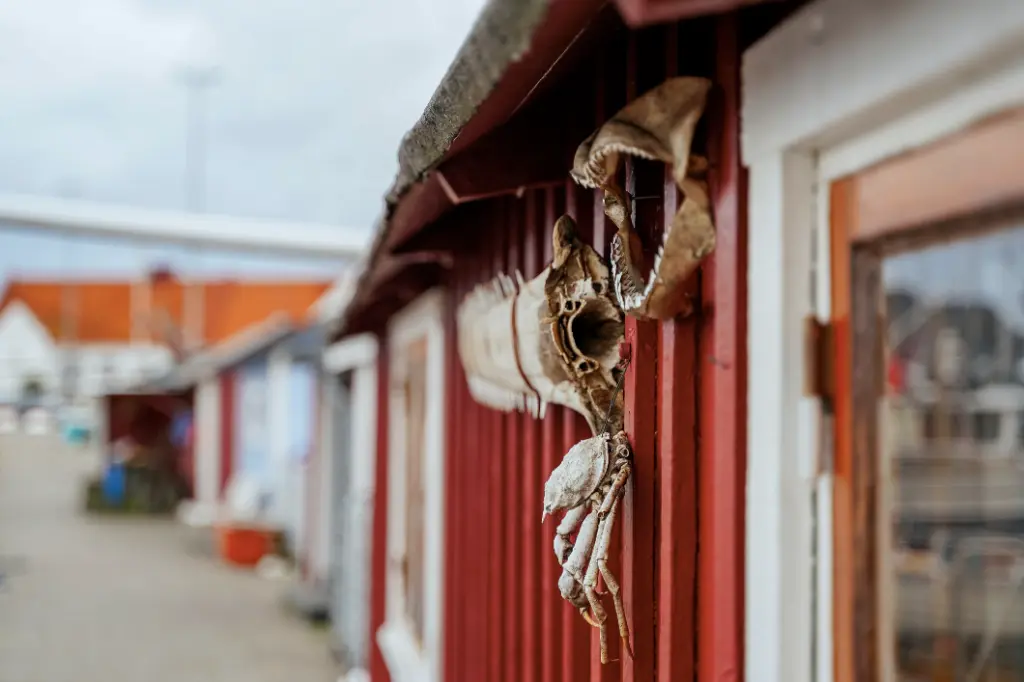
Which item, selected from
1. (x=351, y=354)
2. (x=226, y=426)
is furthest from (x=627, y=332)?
(x=226, y=426)

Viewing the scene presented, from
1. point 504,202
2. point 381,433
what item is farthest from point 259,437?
point 504,202

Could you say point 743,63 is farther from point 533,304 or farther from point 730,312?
point 533,304

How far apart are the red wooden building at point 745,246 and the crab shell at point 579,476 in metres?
0.07

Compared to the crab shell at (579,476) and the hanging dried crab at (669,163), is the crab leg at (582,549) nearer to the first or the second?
the crab shell at (579,476)

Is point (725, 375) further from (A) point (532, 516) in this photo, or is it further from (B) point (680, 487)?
(A) point (532, 516)

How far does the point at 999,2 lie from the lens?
2.75ft

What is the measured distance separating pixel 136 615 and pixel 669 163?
8.83 meters

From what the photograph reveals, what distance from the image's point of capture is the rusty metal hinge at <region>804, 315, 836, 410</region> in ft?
3.96

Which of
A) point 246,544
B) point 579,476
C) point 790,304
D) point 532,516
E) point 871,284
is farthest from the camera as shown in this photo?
point 246,544

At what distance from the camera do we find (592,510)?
1434mm

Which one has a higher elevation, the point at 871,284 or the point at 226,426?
the point at 871,284

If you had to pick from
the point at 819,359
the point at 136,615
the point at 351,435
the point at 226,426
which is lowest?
the point at 136,615

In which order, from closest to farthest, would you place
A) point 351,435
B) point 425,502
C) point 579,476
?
point 579,476, point 425,502, point 351,435

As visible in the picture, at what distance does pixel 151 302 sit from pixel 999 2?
34.9m
